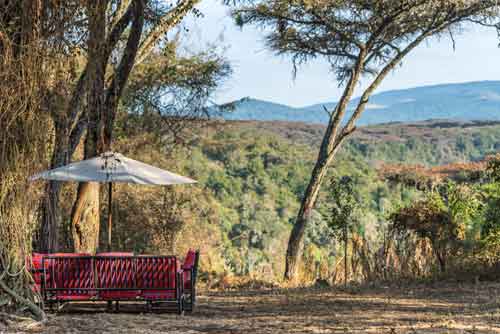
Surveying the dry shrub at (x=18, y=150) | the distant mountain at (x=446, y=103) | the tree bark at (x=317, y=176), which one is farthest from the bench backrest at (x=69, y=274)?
the distant mountain at (x=446, y=103)

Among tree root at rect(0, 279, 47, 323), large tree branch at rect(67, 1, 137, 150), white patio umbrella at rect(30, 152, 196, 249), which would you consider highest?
large tree branch at rect(67, 1, 137, 150)

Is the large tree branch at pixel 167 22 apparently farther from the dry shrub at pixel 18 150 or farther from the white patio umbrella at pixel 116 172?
the dry shrub at pixel 18 150

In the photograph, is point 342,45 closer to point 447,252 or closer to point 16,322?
point 447,252

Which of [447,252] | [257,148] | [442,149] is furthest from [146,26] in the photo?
[442,149]

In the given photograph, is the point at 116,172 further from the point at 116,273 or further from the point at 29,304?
the point at 29,304

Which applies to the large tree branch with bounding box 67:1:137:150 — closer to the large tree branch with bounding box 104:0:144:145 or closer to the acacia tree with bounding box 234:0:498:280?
the large tree branch with bounding box 104:0:144:145

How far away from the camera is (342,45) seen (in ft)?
49.5

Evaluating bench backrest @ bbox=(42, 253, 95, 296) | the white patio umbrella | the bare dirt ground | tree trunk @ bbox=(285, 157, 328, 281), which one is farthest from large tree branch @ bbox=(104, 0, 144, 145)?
bench backrest @ bbox=(42, 253, 95, 296)

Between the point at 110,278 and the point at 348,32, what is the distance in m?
8.24

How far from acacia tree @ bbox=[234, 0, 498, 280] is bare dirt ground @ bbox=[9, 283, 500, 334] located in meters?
3.48

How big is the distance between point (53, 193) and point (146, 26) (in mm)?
4215

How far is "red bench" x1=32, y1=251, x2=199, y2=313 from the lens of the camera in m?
7.87

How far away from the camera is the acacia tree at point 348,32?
45.9 ft

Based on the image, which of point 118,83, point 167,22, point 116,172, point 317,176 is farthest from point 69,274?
point 317,176
